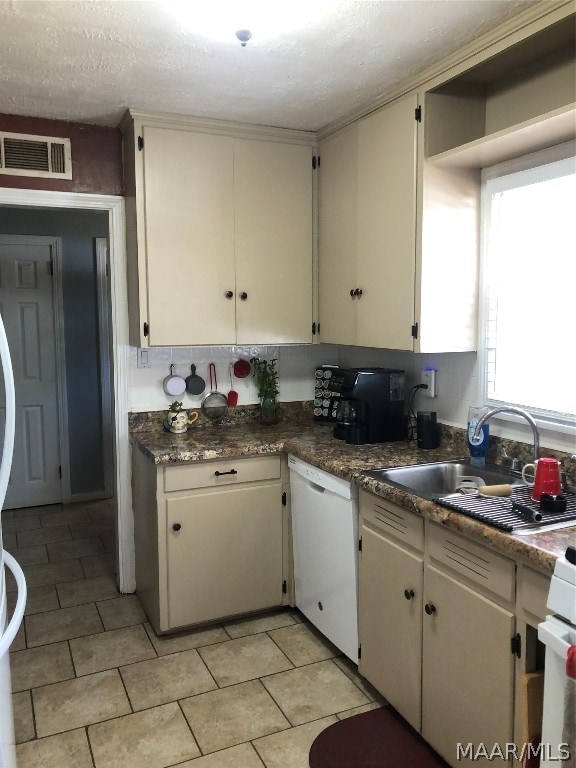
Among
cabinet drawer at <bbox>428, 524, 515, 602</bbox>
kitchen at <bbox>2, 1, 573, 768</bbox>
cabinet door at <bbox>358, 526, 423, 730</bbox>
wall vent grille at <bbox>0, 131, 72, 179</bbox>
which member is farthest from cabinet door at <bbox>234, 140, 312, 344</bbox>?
cabinet drawer at <bbox>428, 524, 515, 602</bbox>

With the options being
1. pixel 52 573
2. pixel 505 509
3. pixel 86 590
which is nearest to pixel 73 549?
pixel 52 573

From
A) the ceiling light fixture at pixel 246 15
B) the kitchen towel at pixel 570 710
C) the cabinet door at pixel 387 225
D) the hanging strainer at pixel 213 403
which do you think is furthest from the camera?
the hanging strainer at pixel 213 403

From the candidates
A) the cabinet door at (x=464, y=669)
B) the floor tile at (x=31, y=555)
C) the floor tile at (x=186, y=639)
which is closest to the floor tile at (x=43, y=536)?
the floor tile at (x=31, y=555)

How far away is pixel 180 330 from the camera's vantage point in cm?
301

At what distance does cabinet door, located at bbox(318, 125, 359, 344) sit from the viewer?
296cm

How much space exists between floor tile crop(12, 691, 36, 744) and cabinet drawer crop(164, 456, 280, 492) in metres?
0.97

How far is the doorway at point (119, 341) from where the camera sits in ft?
9.91

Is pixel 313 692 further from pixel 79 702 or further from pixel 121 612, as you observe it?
pixel 121 612

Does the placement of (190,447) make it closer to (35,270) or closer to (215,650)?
(215,650)

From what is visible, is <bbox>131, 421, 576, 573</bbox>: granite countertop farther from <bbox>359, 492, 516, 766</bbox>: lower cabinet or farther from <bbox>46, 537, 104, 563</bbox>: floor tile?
<bbox>46, 537, 104, 563</bbox>: floor tile

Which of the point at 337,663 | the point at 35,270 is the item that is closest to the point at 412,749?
the point at 337,663

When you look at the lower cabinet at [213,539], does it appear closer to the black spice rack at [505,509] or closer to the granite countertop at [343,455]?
the granite countertop at [343,455]

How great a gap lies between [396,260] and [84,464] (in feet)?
11.0

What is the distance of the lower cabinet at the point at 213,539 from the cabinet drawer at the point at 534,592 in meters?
1.49
